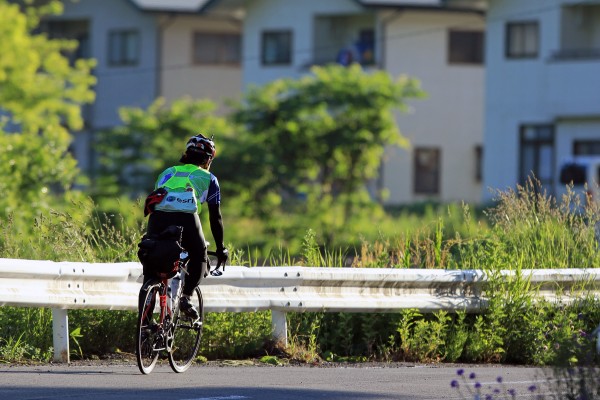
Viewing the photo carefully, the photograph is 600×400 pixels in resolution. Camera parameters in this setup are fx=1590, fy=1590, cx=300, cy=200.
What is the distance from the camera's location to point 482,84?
51.7m

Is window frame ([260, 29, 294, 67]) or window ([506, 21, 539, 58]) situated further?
window frame ([260, 29, 294, 67])

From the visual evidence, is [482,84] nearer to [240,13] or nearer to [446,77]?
[446,77]

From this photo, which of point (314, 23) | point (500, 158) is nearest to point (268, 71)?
point (314, 23)

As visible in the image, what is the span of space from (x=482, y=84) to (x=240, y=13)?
28.7 ft

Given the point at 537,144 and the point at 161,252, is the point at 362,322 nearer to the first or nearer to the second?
the point at 161,252

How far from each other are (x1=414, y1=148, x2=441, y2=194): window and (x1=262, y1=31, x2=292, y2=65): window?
530cm

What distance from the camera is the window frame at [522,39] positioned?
4538 centimetres

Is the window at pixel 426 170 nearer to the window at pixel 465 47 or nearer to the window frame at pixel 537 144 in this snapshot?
the window at pixel 465 47

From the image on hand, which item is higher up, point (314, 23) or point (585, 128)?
point (314, 23)

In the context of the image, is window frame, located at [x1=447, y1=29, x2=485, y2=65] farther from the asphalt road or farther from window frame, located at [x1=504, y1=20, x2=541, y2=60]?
the asphalt road

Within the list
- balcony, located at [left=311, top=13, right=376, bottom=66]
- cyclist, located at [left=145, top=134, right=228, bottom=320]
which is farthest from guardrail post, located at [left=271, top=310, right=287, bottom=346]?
balcony, located at [left=311, top=13, right=376, bottom=66]

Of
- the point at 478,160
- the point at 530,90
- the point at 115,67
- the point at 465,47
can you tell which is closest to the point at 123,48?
the point at 115,67

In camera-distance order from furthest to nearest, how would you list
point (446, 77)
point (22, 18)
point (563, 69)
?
point (446, 77) < point (563, 69) < point (22, 18)

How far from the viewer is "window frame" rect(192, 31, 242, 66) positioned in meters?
56.4
